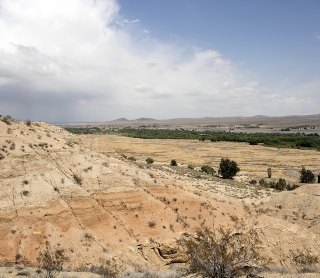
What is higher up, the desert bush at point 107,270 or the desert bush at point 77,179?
the desert bush at point 77,179

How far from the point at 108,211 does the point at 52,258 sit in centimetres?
463

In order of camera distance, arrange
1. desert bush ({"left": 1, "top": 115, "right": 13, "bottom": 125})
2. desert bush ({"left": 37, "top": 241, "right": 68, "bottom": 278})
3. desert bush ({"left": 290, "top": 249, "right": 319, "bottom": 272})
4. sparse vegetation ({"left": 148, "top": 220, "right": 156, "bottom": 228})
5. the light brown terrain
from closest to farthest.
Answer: desert bush ({"left": 37, "top": 241, "right": 68, "bottom": 278})
the light brown terrain
desert bush ({"left": 290, "top": 249, "right": 319, "bottom": 272})
sparse vegetation ({"left": 148, "top": 220, "right": 156, "bottom": 228})
desert bush ({"left": 1, "top": 115, "right": 13, "bottom": 125})

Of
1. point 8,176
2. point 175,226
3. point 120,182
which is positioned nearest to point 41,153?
point 8,176


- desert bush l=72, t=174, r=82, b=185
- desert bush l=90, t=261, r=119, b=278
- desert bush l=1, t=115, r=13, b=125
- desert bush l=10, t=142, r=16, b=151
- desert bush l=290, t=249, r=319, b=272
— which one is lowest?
desert bush l=290, t=249, r=319, b=272

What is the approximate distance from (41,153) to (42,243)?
698 centimetres

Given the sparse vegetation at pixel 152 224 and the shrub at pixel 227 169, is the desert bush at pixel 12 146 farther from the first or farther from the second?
the shrub at pixel 227 169

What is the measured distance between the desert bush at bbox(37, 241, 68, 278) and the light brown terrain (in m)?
0.30

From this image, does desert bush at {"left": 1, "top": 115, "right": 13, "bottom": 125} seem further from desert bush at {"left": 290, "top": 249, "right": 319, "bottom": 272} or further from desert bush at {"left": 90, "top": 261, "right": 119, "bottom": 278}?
desert bush at {"left": 290, "top": 249, "right": 319, "bottom": 272}

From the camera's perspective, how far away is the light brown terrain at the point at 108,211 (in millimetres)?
18734

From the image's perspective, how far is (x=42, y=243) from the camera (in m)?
18.3

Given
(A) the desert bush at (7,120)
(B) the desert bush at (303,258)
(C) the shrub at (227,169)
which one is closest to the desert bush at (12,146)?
(A) the desert bush at (7,120)

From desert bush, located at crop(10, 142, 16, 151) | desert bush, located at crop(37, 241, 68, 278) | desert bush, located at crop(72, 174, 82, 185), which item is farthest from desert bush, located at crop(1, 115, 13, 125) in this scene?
desert bush, located at crop(37, 241, 68, 278)

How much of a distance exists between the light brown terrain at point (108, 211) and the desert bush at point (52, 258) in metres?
0.30

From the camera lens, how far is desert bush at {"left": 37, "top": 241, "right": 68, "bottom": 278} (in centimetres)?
1611
